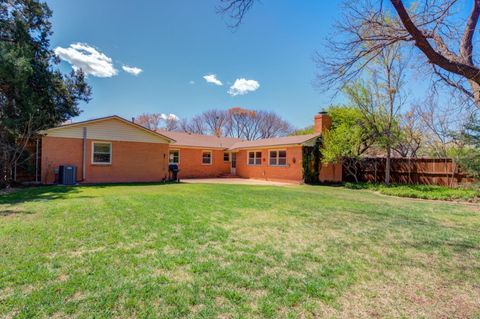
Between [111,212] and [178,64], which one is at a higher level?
[178,64]

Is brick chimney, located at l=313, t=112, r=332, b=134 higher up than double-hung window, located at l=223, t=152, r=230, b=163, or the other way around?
brick chimney, located at l=313, t=112, r=332, b=134

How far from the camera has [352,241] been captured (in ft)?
16.3

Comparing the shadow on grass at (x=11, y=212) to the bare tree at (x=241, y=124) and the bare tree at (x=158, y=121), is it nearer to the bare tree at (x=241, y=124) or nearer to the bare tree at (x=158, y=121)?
the bare tree at (x=241, y=124)

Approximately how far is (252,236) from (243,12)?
4430mm

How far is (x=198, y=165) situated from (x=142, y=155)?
6.12 metres

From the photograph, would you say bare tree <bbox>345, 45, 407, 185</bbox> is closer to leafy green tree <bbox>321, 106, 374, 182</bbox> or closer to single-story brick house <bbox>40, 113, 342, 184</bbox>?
leafy green tree <bbox>321, 106, 374, 182</bbox>

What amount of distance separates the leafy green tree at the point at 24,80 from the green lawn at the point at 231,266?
7.54 metres

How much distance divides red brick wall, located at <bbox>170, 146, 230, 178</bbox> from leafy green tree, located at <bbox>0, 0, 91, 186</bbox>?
28.1ft

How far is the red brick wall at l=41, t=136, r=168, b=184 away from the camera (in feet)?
46.2

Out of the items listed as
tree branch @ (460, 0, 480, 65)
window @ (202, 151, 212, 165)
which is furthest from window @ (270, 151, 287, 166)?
tree branch @ (460, 0, 480, 65)

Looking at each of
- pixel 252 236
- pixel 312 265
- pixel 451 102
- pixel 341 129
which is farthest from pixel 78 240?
pixel 341 129

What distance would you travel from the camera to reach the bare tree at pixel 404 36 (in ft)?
15.6

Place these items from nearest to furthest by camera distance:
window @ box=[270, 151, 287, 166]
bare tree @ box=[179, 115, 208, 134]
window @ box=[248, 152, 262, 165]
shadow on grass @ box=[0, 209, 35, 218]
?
shadow on grass @ box=[0, 209, 35, 218], window @ box=[270, 151, 287, 166], window @ box=[248, 152, 262, 165], bare tree @ box=[179, 115, 208, 134]

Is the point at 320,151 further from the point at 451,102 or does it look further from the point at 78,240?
the point at 78,240
